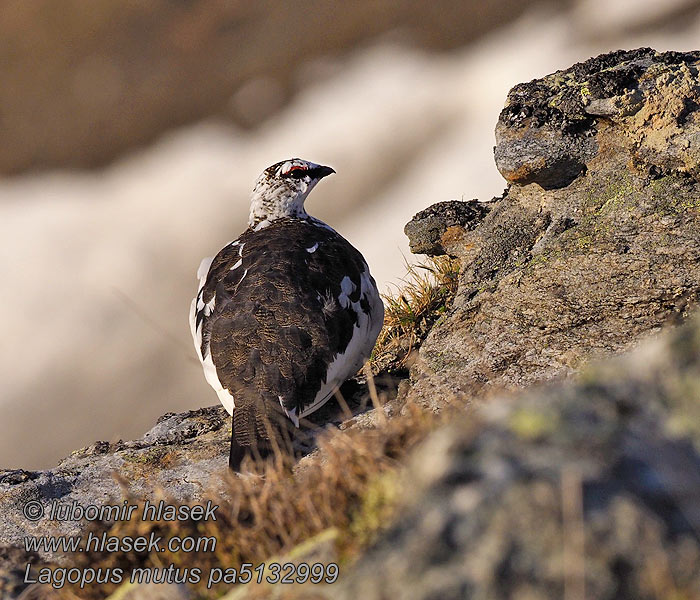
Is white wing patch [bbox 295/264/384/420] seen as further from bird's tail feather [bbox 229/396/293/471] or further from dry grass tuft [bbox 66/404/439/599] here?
dry grass tuft [bbox 66/404/439/599]

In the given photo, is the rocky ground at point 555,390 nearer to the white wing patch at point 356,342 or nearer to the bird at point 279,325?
the white wing patch at point 356,342

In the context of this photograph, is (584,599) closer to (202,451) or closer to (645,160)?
(202,451)

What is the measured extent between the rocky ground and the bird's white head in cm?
108

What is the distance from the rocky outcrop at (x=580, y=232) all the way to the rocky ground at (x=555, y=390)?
0.01 metres

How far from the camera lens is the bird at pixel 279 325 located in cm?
513

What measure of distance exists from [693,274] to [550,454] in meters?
3.87

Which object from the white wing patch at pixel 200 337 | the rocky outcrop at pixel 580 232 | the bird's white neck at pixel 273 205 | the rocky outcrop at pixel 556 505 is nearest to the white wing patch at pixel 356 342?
the rocky outcrop at pixel 580 232

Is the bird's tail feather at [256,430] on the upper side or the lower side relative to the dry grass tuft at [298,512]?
upper

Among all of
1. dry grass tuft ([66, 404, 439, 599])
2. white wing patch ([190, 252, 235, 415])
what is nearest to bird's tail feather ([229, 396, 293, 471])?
white wing patch ([190, 252, 235, 415])

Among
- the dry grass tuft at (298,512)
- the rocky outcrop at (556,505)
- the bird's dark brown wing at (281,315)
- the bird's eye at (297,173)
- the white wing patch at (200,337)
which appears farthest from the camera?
the bird's eye at (297,173)

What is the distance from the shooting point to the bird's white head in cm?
720

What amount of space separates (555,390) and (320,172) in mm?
5584

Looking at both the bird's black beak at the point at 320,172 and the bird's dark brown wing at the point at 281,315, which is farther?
the bird's black beak at the point at 320,172

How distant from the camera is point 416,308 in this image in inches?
272
